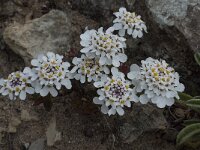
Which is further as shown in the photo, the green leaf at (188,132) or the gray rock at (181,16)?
the gray rock at (181,16)

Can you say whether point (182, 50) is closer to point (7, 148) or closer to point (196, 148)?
point (196, 148)

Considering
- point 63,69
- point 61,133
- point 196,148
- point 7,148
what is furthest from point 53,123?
point 196,148

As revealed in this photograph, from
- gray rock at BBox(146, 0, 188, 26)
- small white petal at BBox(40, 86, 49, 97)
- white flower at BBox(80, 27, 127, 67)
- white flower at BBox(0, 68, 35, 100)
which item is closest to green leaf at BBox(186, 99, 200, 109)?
white flower at BBox(80, 27, 127, 67)

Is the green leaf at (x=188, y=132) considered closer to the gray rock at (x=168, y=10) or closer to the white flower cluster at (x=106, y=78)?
the white flower cluster at (x=106, y=78)

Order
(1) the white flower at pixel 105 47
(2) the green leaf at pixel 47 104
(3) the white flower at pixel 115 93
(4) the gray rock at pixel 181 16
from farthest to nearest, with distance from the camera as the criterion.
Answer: (4) the gray rock at pixel 181 16, (2) the green leaf at pixel 47 104, (1) the white flower at pixel 105 47, (3) the white flower at pixel 115 93

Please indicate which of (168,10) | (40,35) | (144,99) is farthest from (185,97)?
(40,35)

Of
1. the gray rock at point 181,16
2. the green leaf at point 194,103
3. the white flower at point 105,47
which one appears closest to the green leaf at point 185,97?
the green leaf at point 194,103
